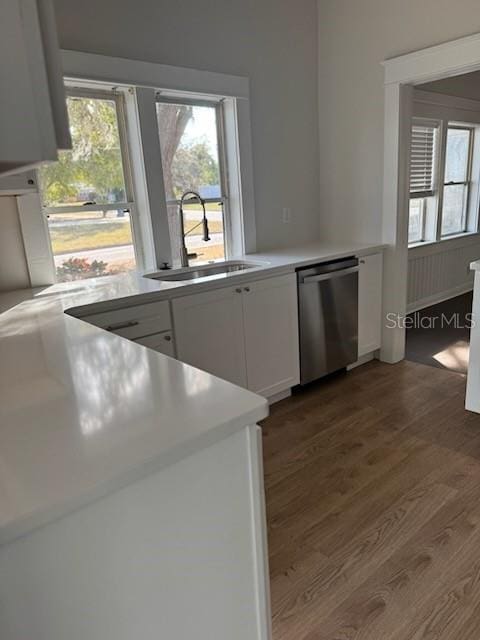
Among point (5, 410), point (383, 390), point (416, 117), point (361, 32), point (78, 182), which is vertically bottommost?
point (383, 390)

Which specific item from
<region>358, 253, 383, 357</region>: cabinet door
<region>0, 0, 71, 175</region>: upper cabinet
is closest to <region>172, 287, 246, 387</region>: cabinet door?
<region>358, 253, 383, 357</region>: cabinet door

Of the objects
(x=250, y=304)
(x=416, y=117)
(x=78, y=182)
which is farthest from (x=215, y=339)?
(x=416, y=117)

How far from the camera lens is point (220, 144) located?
128 inches

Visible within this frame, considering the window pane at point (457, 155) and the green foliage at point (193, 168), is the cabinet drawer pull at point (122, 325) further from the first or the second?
the window pane at point (457, 155)

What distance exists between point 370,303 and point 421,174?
2256 millimetres

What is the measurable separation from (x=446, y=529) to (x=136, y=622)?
1.48 meters

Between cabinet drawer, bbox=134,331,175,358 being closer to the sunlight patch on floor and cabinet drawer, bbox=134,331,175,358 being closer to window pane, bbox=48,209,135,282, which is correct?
window pane, bbox=48,209,135,282

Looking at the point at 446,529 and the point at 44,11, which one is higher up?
the point at 44,11

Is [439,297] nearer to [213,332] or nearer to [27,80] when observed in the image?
[213,332]

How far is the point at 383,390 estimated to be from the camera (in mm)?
3178

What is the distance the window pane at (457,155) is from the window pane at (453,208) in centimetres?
12

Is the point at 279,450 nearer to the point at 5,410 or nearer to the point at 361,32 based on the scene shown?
the point at 5,410

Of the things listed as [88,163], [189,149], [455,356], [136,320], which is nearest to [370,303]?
[455,356]

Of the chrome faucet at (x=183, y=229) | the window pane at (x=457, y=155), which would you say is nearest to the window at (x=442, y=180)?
the window pane at (x=457, y=155)
